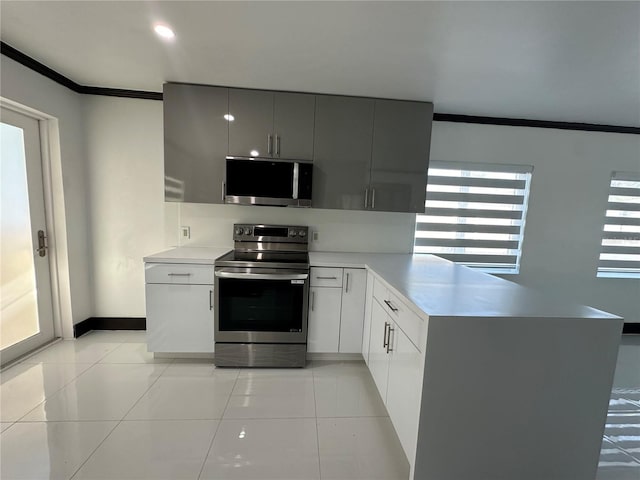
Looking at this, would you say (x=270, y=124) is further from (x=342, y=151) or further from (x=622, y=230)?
(x=622, y=230)

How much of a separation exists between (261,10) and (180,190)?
1.61 m

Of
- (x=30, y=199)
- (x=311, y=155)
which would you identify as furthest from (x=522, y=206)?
(x=30, y=199)

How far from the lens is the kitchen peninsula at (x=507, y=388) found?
4.08ft

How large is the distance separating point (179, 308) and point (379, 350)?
1619mm

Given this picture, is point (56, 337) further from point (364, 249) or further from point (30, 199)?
point (364, 249)

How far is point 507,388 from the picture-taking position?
4.18 feet

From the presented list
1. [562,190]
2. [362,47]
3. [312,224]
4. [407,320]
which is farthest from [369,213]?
[562,190]

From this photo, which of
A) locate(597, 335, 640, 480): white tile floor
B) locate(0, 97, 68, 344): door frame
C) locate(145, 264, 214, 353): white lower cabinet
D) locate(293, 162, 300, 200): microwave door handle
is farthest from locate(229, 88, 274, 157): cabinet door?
locate(597, 335, 640, 480): white tile floor

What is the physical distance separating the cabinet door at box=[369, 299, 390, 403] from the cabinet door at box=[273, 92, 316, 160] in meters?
1.44

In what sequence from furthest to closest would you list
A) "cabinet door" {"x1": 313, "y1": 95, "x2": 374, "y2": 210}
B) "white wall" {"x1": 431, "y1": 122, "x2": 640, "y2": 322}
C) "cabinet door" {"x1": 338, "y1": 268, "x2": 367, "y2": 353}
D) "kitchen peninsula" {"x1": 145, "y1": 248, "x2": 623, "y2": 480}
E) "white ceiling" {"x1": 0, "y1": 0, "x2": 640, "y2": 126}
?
"white wall" {"x1": 431, "y1": 122, "x2": 640, "y2": 322}
"cabinet door" {"x1": 313, "y1": 95, "x2": 374, "y2": 210}
"cabinet door" {"x1": 338, "y1": 268, "x2": 367, "y2": 353}
"white ceiling" {"x1": 0, "y1": 0, "x2": 640, "y2": 126}
"kitchen peninsula" {"x1": 145, "y1": 248, "x2": 623, "y2": 480}

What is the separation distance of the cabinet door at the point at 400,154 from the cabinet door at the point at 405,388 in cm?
140

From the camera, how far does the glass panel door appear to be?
2.24 m

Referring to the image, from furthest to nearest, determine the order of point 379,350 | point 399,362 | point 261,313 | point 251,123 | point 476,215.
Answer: point 476,215 → point 251,123 → point 261,313 → point 379,350 → point 399,362

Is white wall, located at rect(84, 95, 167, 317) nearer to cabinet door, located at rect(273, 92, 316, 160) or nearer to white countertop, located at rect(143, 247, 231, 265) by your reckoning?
white countertop, located at rect(143, 247, 231, 265)
